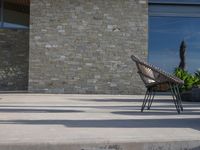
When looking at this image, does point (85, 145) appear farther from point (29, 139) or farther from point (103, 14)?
point (103, 14)

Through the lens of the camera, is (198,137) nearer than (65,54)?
Yes

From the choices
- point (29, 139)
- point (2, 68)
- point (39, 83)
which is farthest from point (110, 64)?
point (29, 139)

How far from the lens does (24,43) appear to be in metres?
16.2

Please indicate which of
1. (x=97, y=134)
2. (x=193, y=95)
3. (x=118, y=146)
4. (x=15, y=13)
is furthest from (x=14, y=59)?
(x=118, y=146)

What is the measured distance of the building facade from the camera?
15.0 m

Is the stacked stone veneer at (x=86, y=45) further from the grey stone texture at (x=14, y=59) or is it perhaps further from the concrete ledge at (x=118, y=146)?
the concrete ledge at (x=118, y=146)

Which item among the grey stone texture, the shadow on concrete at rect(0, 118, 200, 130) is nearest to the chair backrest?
the shadow on concrete at rect(0, 118, 200, 130)

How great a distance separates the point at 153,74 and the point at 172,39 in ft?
30.8

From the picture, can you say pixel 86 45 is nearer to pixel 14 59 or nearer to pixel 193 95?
pixel 14 59

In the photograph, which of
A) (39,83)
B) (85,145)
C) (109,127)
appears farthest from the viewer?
(39,83)

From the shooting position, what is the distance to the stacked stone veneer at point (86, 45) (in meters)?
15.0

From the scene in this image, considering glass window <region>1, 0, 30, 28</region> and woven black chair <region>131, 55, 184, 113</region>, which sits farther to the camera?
glass window <region>1, 0, 30, 28</region>

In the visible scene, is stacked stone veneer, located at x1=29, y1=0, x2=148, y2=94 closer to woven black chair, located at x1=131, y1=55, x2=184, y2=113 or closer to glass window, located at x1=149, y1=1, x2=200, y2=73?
glass window, located at x1=149, y1=1, x2=200, y2=73

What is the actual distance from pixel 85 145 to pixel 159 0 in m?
12.7
